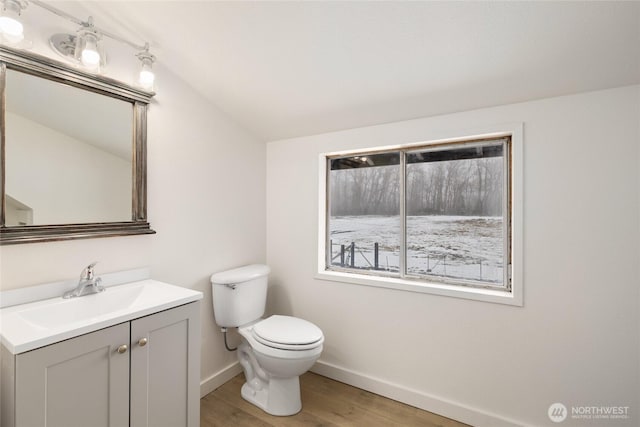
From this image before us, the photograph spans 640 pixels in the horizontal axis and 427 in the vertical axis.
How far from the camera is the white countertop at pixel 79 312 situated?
1041 millimetres

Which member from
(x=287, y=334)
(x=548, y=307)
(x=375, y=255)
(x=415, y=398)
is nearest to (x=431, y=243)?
(x=375, y=255)

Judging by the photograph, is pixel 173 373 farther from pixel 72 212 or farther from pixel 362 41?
pixel 362 41

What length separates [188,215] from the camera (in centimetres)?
202

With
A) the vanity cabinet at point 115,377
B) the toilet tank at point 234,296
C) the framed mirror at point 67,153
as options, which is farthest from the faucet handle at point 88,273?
the toilet tank at point 234,296

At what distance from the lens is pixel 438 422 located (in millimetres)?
1851

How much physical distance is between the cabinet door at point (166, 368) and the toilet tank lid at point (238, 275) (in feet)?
1.73

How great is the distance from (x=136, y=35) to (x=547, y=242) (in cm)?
251

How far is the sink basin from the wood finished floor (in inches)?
36.0

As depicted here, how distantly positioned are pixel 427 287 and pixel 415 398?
732 mm

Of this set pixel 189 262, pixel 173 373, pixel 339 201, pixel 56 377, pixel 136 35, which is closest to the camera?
pixel 56 377

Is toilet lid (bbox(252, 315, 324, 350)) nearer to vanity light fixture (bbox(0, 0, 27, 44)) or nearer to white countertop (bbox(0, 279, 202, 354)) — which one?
white countertop (bbox(0, 279, 202, 354))

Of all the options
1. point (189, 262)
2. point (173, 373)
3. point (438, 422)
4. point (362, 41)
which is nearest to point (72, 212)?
point (189, 262)

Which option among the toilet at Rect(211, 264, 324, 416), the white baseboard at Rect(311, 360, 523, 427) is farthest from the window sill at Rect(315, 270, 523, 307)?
the white baseboard at Rect(311, 360, 523, 427)

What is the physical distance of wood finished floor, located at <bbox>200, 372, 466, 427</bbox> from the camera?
185 centimetres
